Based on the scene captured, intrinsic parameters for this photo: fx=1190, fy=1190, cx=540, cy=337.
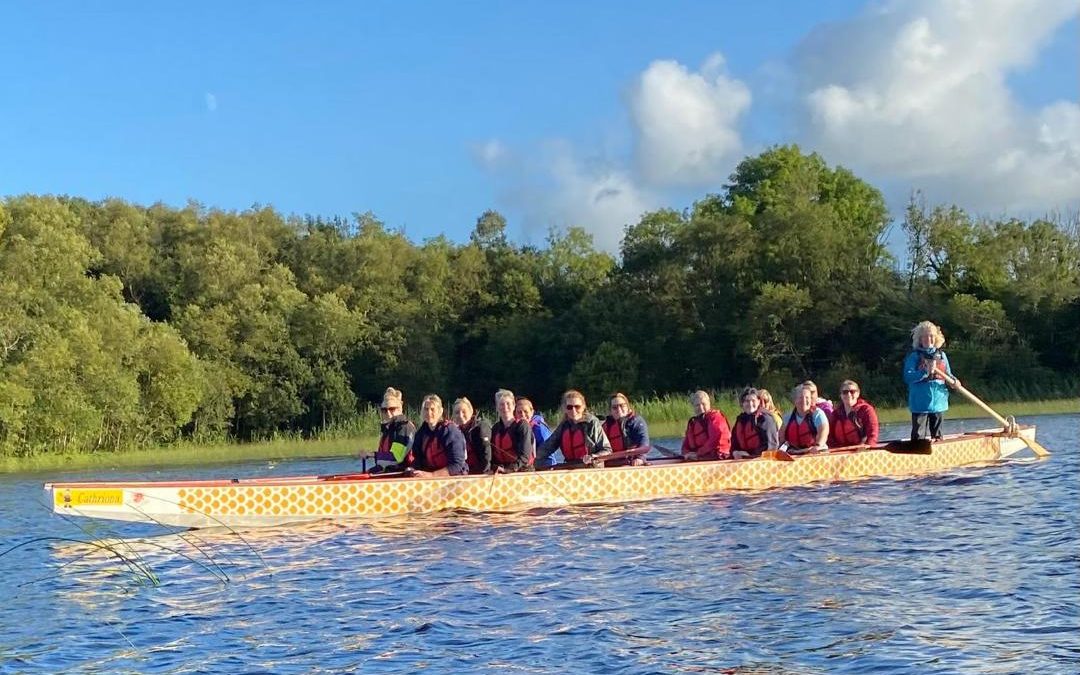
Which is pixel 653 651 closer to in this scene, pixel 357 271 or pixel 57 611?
pixel 57 611

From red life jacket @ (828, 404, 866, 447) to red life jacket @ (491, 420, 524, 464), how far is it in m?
4.33

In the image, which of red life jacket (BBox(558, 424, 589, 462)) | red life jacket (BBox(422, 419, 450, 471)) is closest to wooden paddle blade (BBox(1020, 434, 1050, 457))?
red life jacket (BBox(558, 424, 589, 462))

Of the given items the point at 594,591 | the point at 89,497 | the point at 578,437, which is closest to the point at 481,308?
the point at 578,437

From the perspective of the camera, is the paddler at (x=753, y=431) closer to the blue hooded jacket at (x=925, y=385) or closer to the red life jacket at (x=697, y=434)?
the red life jacket at (x=697, y=434)

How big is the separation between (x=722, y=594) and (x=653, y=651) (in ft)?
4.99

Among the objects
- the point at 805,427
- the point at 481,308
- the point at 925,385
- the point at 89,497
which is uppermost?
the point at 481,308

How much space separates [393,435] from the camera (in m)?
14.3

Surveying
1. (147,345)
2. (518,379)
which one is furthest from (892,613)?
(518,379)

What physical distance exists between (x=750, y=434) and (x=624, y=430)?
163 cm

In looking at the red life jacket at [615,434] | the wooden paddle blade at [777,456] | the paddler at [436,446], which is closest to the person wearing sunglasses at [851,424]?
the wooden paddle blade at [777,456]

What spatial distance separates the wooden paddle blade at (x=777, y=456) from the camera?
14.3 m

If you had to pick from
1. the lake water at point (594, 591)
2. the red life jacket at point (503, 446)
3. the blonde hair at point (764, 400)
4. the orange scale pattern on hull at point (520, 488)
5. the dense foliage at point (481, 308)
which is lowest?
the lake water at point (594, 591)

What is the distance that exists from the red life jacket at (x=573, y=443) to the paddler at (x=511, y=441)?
415 millimetres

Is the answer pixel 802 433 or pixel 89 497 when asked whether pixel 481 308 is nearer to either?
pixel 802 433
